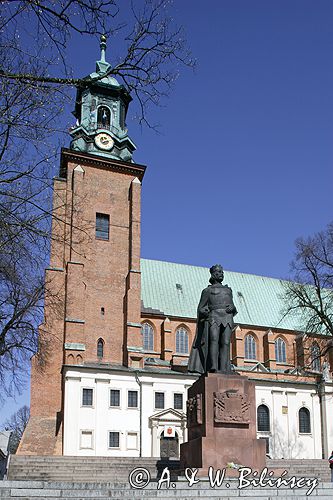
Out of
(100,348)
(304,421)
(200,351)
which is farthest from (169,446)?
(200,351)

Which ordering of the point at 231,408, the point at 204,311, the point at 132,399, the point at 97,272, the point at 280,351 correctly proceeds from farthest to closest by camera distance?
the point at 280,351 < the point at 97,272 < the point at 132,399 < the point at 204,311 < the point at 231,408

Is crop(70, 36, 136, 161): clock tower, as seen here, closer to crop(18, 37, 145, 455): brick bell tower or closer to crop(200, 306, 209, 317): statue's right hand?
crop(18, 37, 145, 455): brick bell tower

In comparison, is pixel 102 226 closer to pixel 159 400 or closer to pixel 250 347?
pixel 159 400

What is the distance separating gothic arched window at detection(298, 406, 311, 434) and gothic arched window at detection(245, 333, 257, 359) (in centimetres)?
700

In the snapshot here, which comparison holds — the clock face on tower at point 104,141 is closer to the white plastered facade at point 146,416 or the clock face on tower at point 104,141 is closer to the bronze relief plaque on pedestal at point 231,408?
the white plastered facade at point 146,416

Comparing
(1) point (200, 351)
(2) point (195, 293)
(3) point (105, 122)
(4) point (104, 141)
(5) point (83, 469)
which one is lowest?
(5) point (83, 469)

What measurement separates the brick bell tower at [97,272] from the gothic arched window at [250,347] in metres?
13.1

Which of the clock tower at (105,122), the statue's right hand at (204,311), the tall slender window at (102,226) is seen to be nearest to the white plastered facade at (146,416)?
the tall slender window at (102,226)

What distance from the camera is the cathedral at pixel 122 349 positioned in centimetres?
3716

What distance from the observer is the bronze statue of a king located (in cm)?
1473

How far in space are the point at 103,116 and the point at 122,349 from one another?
17635mm

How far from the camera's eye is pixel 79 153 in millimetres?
42812

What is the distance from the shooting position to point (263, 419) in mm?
43000

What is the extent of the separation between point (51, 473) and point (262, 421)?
Result: 2320 cm
